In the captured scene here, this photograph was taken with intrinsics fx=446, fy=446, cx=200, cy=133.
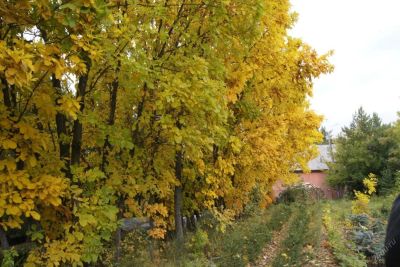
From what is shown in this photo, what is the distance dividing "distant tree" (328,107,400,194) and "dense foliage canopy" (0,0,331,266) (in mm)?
29078

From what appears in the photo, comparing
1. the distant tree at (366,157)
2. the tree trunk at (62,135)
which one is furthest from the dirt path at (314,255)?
the distant tree at (366,157)

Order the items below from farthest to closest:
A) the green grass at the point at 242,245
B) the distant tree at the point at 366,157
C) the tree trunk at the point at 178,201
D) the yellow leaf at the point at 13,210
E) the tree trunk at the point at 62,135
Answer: the distant tree at the point at 366,157
the tree trunk at the point at 178,201
the green grass at the point at 242,245
the tree trunk at the point at 62,135
the yellow leaf at the point at 13,210

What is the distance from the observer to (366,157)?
37.3 m

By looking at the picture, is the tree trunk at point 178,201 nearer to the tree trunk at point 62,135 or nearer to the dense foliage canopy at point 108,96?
the dense foliage canopy at point 108,96

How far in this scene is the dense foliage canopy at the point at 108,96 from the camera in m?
4.21

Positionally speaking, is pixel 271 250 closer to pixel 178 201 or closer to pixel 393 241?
pixel 178 201

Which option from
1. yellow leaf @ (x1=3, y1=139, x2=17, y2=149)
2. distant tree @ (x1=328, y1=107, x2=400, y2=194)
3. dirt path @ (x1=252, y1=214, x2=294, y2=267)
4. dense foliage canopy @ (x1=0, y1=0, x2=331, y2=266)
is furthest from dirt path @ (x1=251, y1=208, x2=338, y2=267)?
distant tree @ (x1=328, y1=107, x2=400, y2=194)

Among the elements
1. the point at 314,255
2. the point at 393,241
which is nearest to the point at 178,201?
the point at 314,255

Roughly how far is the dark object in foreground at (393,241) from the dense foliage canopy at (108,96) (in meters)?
2.71

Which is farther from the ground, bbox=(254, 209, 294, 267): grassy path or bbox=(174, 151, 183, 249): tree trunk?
bbox=(174, 151, 183, 249): tree trunk

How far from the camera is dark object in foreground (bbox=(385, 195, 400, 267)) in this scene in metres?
1.61

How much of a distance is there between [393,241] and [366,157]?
38.1 m

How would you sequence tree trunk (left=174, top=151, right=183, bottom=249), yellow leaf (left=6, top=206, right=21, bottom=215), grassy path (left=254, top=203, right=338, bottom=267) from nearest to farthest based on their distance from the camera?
yellow leaf (left=6, top=206, right=21, bottom=215) → grassy path (left=254, top=203, right=338, bottom=267) → tree trunk (left=174, top=151, right=183, bottom=249)

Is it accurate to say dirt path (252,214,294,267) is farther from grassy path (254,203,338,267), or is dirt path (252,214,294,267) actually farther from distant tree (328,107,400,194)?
distant tree (328,107,400,194)
